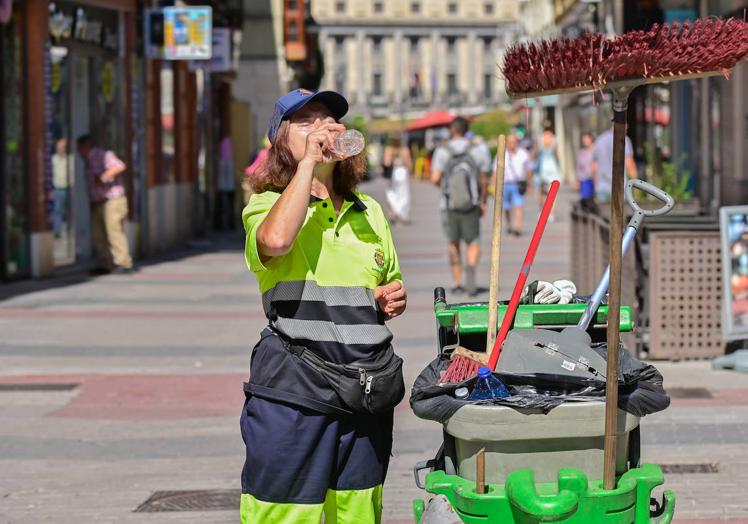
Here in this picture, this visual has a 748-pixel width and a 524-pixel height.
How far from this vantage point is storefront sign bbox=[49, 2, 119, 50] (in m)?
19.4

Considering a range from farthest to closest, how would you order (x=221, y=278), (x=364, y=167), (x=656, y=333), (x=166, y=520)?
(x=221, y=278), (x=656, y=333), (x=166, y=520), (x=364, y=167)

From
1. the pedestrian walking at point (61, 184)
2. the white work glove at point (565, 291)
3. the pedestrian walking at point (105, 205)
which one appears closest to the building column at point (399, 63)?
the pedestrian walking at point (61, 184)

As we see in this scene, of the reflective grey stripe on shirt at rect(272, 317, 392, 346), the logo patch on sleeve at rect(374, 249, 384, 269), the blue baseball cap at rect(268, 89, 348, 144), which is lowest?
the reflective grey stripe on shirt at rect(272, 317, 392, 346)

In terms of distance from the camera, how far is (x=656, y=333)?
10.6m

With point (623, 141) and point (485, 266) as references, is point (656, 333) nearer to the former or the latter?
point (623, 141)

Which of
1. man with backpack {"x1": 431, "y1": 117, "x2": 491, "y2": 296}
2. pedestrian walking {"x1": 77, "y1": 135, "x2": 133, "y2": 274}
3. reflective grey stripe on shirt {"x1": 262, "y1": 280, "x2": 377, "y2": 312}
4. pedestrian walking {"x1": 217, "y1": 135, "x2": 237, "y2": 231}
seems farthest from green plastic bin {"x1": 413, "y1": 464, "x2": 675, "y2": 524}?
pedestrian walking {"x1": 217, "y1": 135, "x2": 237, "y2": 231}

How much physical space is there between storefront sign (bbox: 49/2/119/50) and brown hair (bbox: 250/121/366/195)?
603 inches

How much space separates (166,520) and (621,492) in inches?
115

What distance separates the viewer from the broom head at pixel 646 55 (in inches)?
161

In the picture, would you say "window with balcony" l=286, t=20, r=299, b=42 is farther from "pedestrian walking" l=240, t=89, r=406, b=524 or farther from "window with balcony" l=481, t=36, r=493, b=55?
"window with balcony" l=481, t=36, r=493, b=55

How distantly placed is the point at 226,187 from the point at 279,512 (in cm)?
2475

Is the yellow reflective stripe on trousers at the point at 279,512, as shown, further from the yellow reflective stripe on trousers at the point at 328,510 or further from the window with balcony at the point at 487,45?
the window with balcony at the point at 487,45

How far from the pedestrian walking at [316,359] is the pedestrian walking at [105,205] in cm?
1464

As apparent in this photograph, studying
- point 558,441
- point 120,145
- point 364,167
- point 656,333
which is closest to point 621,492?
point 558,441
